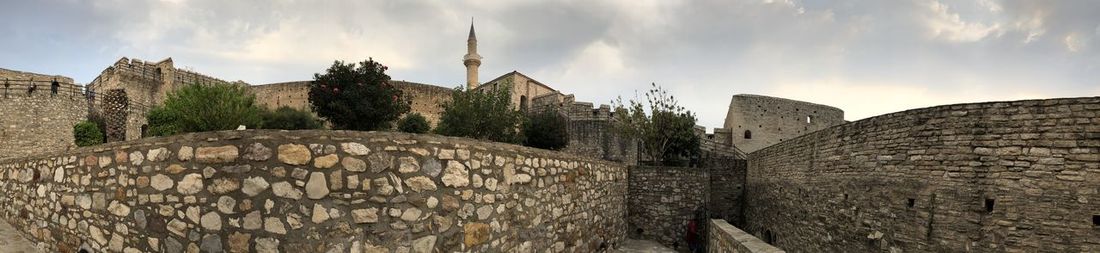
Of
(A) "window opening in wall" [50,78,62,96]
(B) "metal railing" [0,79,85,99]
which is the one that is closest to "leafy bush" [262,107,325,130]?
(B) "metal railing" [0,79,85,99]

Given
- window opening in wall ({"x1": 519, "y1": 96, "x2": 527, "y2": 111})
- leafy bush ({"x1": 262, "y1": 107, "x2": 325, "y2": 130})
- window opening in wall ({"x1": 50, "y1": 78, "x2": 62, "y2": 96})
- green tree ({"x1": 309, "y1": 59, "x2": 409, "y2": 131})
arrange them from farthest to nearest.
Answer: window opening in wall ({"x1": 519, "y1": 96, "x2": 527, "y2": 111})
leafy bush ({"x1": 262, "y1": 107, "x2": 325, "y2": 130})
green tree ({"x1": 309, "y1": 59, "x2": 409, "y2": 131})
window opening in wall ({"x1": 50, "y1": 78, "x2": 62, "y2": 96})

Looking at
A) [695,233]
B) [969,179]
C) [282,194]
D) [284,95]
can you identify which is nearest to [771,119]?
[695,233]

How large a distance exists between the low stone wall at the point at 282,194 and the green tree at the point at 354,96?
59.3 ft

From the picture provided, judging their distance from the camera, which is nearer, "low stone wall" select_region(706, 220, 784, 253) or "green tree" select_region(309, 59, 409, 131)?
"low stone wall" select_region(706, 220, 784, 253)

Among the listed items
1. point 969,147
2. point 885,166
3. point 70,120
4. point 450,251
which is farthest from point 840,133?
point 70,120

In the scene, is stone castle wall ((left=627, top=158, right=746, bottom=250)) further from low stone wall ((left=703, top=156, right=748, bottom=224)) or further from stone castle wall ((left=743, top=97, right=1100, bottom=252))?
low stone wall ((left=703, top=156, right=748, bottom=224))

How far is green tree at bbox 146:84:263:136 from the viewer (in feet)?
66.2

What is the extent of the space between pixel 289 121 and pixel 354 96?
23.1ft

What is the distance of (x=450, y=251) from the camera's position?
493 centimetres

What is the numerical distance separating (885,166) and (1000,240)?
199 cm

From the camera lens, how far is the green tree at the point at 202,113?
20.2 metres

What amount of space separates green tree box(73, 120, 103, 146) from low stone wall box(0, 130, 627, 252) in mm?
20556

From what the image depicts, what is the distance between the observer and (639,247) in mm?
11844

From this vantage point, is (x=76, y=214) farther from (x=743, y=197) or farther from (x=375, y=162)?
(x=743, y=197)
